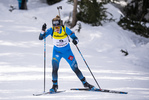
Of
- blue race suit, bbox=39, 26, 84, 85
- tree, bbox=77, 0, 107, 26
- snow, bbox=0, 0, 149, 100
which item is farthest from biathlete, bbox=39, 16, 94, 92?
tree, bbox=77, 0, 107, 26

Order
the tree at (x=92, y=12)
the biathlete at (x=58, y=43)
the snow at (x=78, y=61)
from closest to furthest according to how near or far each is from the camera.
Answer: the biathlete at (x=58, y=43) → the snow at (x=78, y=61) → the tree at (x=92, y=12)

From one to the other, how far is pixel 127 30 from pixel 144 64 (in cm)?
451

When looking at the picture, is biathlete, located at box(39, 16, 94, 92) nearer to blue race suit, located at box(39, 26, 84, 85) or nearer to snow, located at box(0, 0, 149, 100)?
blue race suit, located at box(39, 26, 84, 85)

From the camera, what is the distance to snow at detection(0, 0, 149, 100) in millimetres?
4727

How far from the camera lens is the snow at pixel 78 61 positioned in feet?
15.5

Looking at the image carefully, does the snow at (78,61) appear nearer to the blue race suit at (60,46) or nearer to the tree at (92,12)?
the tree at (92,12)

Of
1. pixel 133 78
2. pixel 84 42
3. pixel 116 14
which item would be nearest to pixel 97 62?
pixel 133 78

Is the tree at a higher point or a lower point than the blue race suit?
higher

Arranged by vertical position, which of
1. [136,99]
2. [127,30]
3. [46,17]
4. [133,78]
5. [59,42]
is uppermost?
[46,17]

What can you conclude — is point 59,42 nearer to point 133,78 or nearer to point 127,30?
point 133,78

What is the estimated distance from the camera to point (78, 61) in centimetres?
769

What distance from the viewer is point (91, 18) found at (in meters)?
10.7

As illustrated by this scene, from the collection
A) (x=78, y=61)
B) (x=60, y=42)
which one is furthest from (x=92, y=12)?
(x=60, y=42)

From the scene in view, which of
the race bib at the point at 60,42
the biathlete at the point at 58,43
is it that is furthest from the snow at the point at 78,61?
the race bib at the point at 60,42
